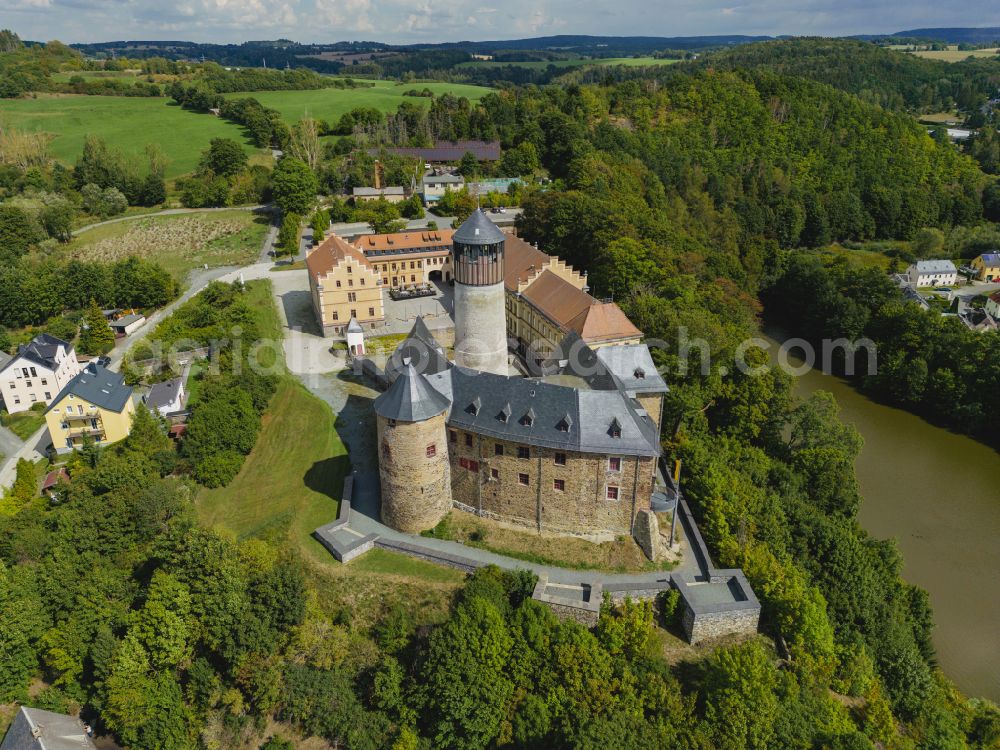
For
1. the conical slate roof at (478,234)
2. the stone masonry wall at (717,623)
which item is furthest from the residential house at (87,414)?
the stone masonry wall at (717,623)

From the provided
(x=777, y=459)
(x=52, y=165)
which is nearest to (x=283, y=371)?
(x=777, y=459)

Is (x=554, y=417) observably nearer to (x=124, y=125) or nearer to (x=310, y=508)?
(x=310, y=508)

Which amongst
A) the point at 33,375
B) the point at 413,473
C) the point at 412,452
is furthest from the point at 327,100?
the point at 413,473

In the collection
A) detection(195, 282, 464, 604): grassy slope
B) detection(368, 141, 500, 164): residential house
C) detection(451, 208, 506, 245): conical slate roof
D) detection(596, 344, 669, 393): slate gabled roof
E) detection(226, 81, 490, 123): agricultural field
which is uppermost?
detection(226, 81, 490, 123): agricultural field

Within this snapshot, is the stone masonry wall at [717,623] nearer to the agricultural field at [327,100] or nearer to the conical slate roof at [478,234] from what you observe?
the conical slate roof at [478,234]

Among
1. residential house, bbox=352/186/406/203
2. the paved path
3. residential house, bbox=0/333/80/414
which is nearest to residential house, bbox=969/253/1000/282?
residential house, bbox=352/186/406/203

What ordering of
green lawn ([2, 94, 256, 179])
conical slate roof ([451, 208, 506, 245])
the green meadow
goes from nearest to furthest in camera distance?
conical slate roof ([451, 208, 506, 245]) → green lawn ([2, 94, 256, 179]) → the green meadow

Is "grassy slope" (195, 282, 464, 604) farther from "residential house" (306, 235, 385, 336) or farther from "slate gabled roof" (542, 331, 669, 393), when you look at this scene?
"slate gabled roof" (542, 331, 669, 393)
